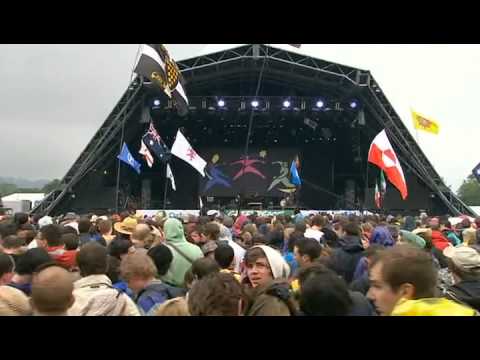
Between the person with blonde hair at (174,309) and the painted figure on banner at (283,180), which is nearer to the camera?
the person with blonde hair at (174,309)

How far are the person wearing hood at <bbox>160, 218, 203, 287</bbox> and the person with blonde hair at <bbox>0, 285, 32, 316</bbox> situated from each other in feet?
4.94

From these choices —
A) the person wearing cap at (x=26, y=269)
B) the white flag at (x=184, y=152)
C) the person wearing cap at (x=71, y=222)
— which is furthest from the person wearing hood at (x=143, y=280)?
the white flag at (x=184, y=152)

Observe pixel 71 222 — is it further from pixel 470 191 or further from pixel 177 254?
pixel 470 191

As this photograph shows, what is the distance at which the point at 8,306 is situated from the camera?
2449mm

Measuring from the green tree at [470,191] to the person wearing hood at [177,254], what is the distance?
237 feet

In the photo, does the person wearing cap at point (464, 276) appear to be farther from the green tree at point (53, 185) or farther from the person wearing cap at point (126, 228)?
the green tree at point (53, 185)

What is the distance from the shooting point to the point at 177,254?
4.23 m

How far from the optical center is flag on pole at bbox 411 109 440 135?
17.6m

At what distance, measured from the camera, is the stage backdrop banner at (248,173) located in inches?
1027

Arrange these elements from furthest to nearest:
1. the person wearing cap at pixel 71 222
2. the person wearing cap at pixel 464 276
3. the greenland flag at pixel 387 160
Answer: the greenland flag at pixel 387 160
the person wearing cap at pixel 71 222
the person wearing cap at pixel 464 276

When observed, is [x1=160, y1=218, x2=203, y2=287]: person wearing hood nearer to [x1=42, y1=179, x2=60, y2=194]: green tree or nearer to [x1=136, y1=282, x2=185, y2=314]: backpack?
[x1=136, y1=282, x2=185, y2=314]: backpack

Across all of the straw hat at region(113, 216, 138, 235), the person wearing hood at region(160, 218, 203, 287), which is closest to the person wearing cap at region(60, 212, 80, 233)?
the straw hat at region(113, 216, 138, 235)

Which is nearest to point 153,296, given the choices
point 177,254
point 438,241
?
point 177,254
